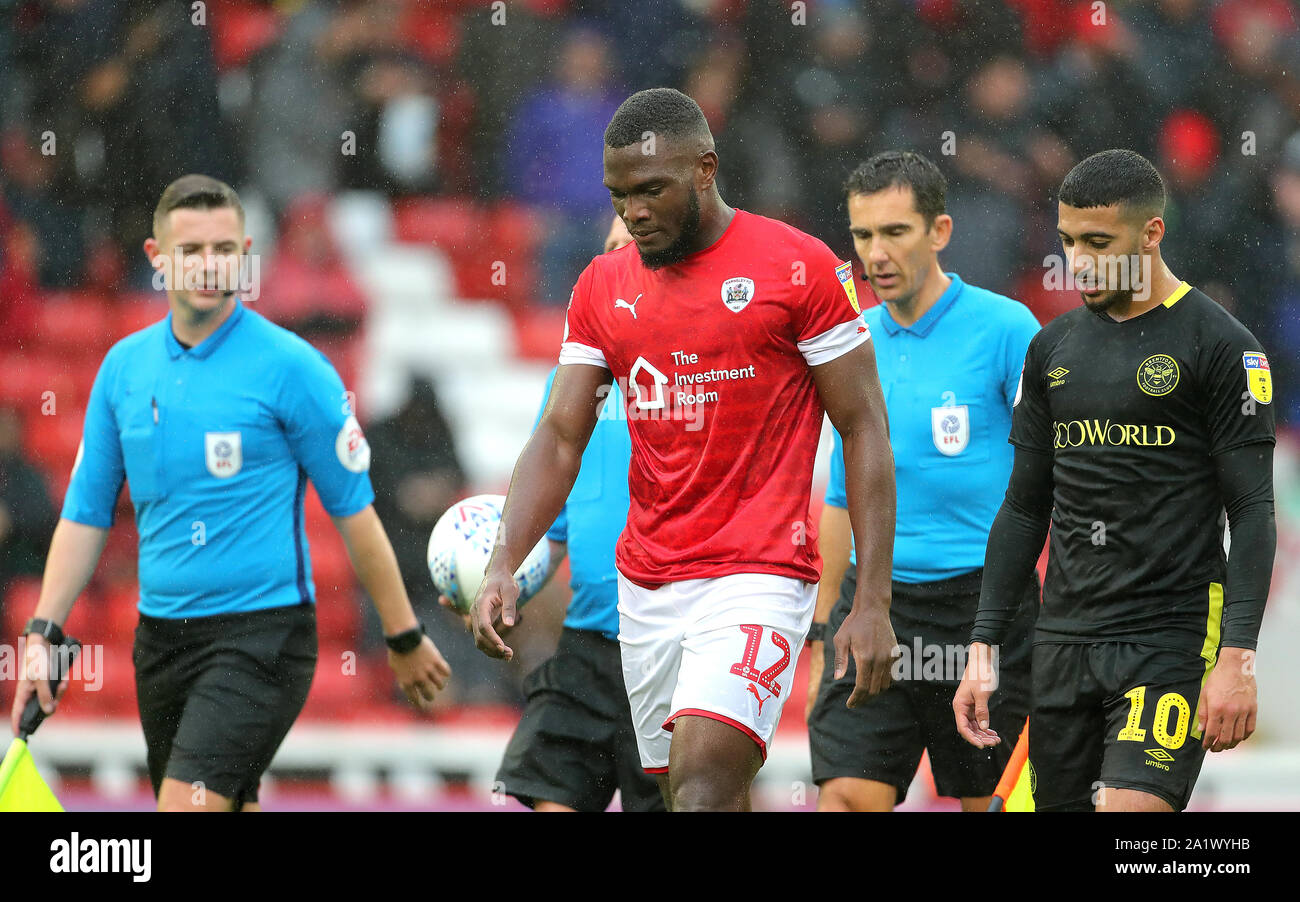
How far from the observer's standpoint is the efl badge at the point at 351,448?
5734 millimetres

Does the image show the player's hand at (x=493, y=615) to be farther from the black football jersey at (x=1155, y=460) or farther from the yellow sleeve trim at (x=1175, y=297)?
the yellow sleeve trim at (x=1175, y=297)

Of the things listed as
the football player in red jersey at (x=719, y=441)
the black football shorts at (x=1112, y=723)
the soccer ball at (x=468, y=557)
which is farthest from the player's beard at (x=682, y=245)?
the black football shorts at (x=1112, y=723)

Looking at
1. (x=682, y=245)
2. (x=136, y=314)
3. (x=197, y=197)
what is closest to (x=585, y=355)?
(x=682, y=245)

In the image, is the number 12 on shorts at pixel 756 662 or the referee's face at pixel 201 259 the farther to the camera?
the referee's face at pixel 201 259

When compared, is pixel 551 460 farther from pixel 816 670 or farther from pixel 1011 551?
pixel 816 670

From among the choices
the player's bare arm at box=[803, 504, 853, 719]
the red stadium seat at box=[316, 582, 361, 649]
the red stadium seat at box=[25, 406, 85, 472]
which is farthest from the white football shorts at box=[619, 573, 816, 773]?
the red stadium seat at box=[25, 406, 85, 472]

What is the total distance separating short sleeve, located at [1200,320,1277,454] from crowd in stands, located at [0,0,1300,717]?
5.18m

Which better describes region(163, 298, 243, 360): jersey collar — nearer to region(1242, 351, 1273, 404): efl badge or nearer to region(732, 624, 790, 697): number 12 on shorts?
region(732, 624, 790, 697): number 12 on shorts

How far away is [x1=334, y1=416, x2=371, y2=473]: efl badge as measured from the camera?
5.73 metres

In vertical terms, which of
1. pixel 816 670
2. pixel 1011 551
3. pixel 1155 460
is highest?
pixel 1155 460

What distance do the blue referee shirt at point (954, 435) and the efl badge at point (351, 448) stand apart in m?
1.77

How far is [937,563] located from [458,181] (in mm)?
6122

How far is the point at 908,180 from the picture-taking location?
5.79m
